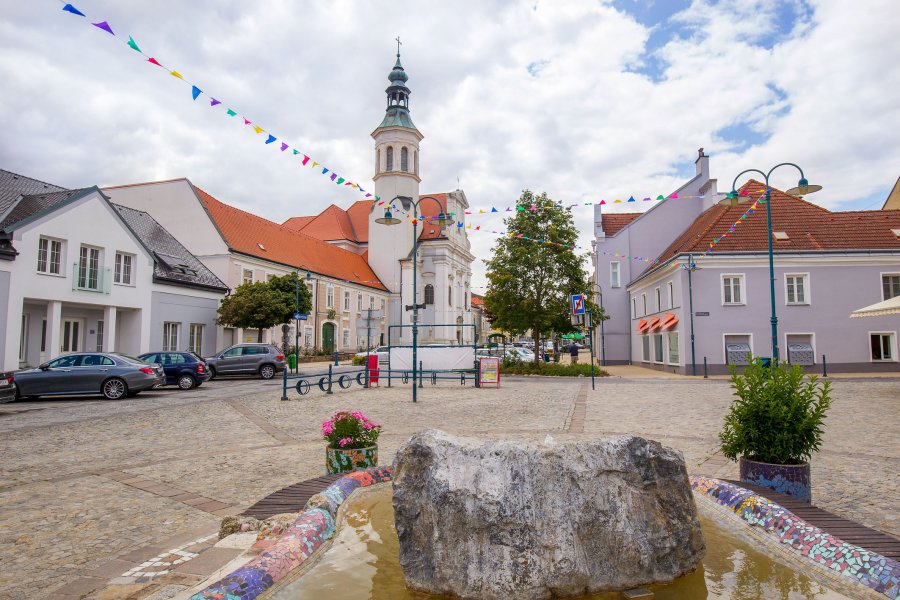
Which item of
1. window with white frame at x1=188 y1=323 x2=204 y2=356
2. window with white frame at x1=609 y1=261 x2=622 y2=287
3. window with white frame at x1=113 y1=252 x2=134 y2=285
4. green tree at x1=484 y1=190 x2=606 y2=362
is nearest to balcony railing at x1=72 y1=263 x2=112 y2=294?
window with white frame at x1=113 y1=252 x2=134 y2=285

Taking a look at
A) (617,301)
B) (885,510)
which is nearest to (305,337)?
(617,301)

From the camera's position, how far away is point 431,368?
23.2 meters

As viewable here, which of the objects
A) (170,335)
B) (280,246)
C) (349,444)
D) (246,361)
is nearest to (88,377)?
(246,361)

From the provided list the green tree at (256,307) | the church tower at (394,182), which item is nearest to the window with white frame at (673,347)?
the green tree at (256,307)

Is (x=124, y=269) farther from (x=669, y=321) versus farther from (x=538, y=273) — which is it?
(x=669, y=321)

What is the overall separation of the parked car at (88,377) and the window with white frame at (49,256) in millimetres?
6506

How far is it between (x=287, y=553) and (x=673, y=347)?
92.8 feet

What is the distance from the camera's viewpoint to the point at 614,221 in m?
41.2

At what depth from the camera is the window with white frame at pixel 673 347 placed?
28469 mm

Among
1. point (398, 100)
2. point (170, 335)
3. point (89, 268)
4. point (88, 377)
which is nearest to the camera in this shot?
point (88, 377)

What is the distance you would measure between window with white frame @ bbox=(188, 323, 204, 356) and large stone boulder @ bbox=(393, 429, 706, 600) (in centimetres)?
3098

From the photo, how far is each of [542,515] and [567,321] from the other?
84.4 feet

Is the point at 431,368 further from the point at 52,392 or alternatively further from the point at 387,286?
the point at 387,286

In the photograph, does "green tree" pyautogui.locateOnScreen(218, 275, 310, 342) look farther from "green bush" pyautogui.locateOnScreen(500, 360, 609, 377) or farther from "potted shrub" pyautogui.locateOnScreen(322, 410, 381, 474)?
"potted shrub" pyautogui.locateOnScreen(322, 410, 381, 474)
